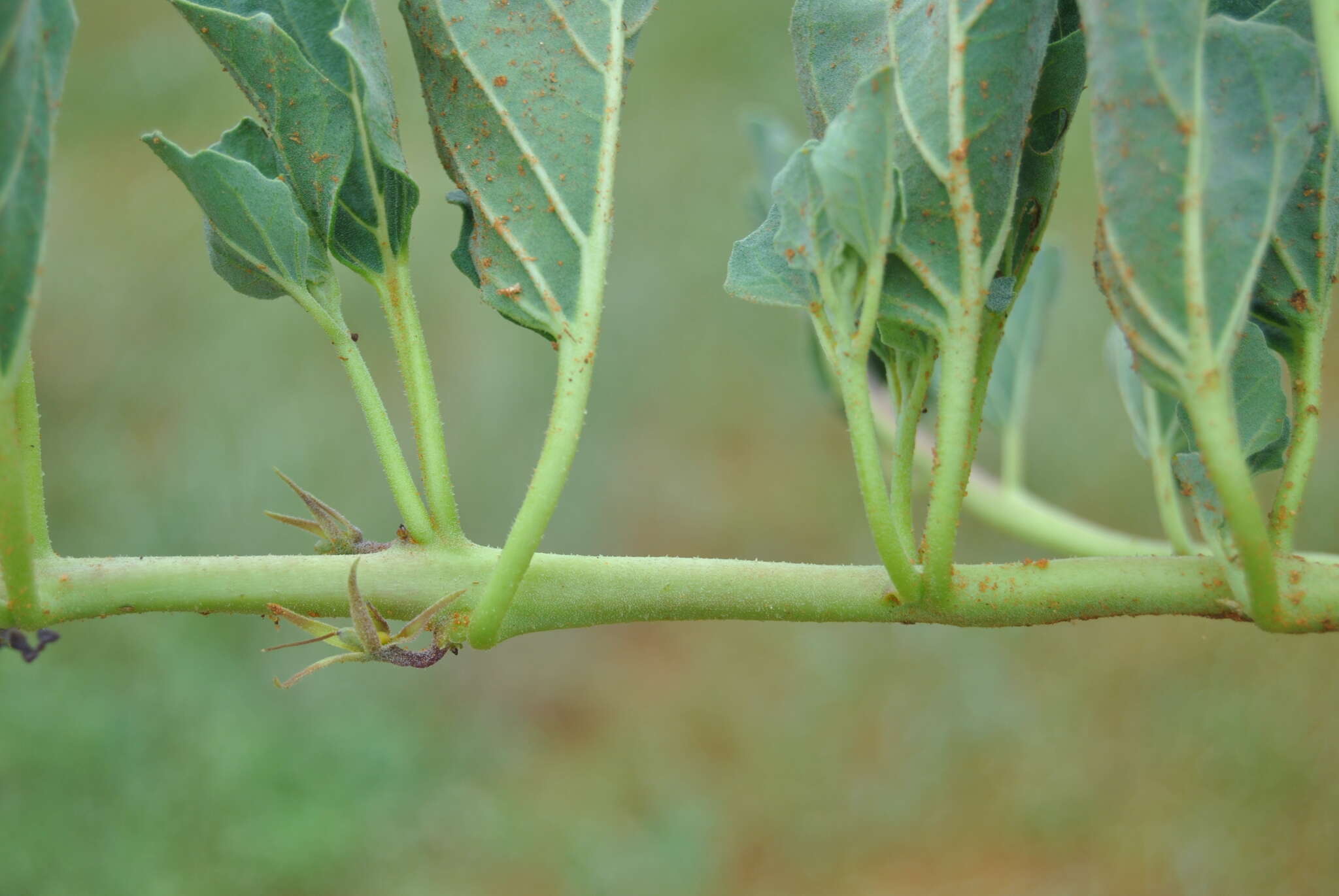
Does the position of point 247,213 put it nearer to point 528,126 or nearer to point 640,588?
point 528,126

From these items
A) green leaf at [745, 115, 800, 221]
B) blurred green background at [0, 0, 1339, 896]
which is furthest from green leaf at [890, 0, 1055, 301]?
blurred green background at [0, 0, 1339, 896]

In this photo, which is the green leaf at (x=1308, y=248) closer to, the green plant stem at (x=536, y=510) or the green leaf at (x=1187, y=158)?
the green leaf at (x=1187, y=158)

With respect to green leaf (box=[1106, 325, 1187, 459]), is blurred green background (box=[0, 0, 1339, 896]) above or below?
below

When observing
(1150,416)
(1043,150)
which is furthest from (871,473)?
(1150,416)

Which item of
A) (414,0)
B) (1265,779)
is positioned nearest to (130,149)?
(414,0)

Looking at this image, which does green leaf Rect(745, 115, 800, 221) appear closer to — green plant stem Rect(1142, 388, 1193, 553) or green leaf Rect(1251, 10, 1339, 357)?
green plant stem Rect(1142, 388, 1193, 553)

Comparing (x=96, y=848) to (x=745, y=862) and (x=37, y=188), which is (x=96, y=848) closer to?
(x=745, y=862)
